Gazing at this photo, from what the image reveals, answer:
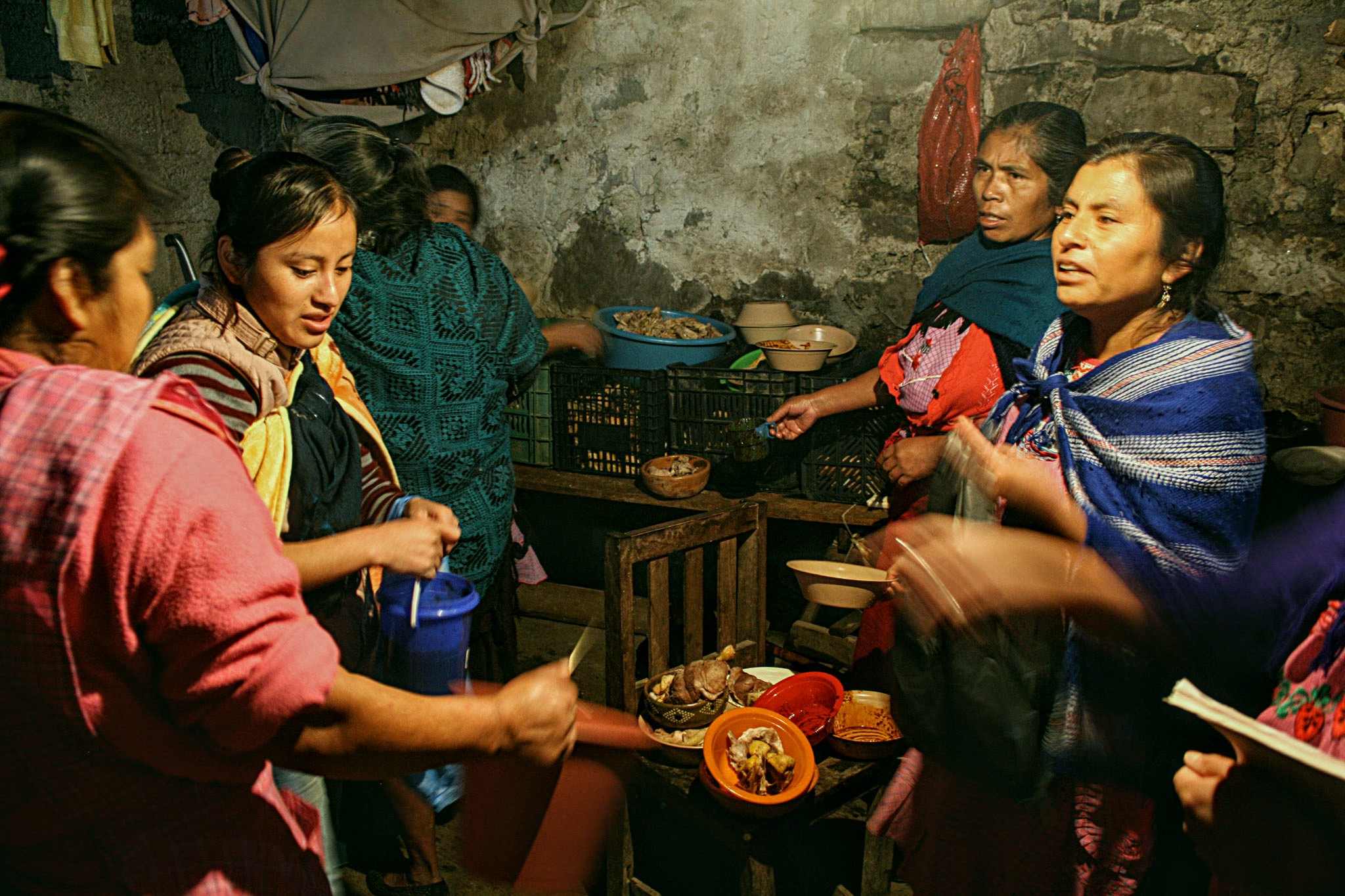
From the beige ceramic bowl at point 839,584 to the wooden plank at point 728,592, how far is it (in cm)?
27

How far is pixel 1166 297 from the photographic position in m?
1.72

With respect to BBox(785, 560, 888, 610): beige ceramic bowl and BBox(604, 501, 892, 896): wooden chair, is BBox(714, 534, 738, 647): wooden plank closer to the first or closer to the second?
BBox(604, 501, 892, 896): wooden chair

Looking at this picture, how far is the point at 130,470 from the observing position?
2.65 ft

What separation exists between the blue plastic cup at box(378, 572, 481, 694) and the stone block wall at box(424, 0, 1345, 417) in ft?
10.1

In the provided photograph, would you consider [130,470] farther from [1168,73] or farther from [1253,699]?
[1168,73]

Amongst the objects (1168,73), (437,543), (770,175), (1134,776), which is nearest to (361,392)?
(437,543)

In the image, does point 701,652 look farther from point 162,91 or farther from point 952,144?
point 162,91

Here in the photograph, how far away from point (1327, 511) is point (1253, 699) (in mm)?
397

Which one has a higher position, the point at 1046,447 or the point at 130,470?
the point at 130,470

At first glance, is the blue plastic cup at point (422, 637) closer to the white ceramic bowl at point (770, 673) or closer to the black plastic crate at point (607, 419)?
the white ceramic bowl at point (770, 673)

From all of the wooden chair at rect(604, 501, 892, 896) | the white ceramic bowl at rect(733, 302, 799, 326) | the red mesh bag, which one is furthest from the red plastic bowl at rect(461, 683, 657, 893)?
the red mesh bag

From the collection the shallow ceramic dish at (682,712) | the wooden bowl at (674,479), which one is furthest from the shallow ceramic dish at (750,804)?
the wooden bowl at (674,479)

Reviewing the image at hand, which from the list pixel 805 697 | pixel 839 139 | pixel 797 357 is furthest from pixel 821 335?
pixel 805 697

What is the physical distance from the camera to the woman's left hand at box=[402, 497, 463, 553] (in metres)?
1.95
